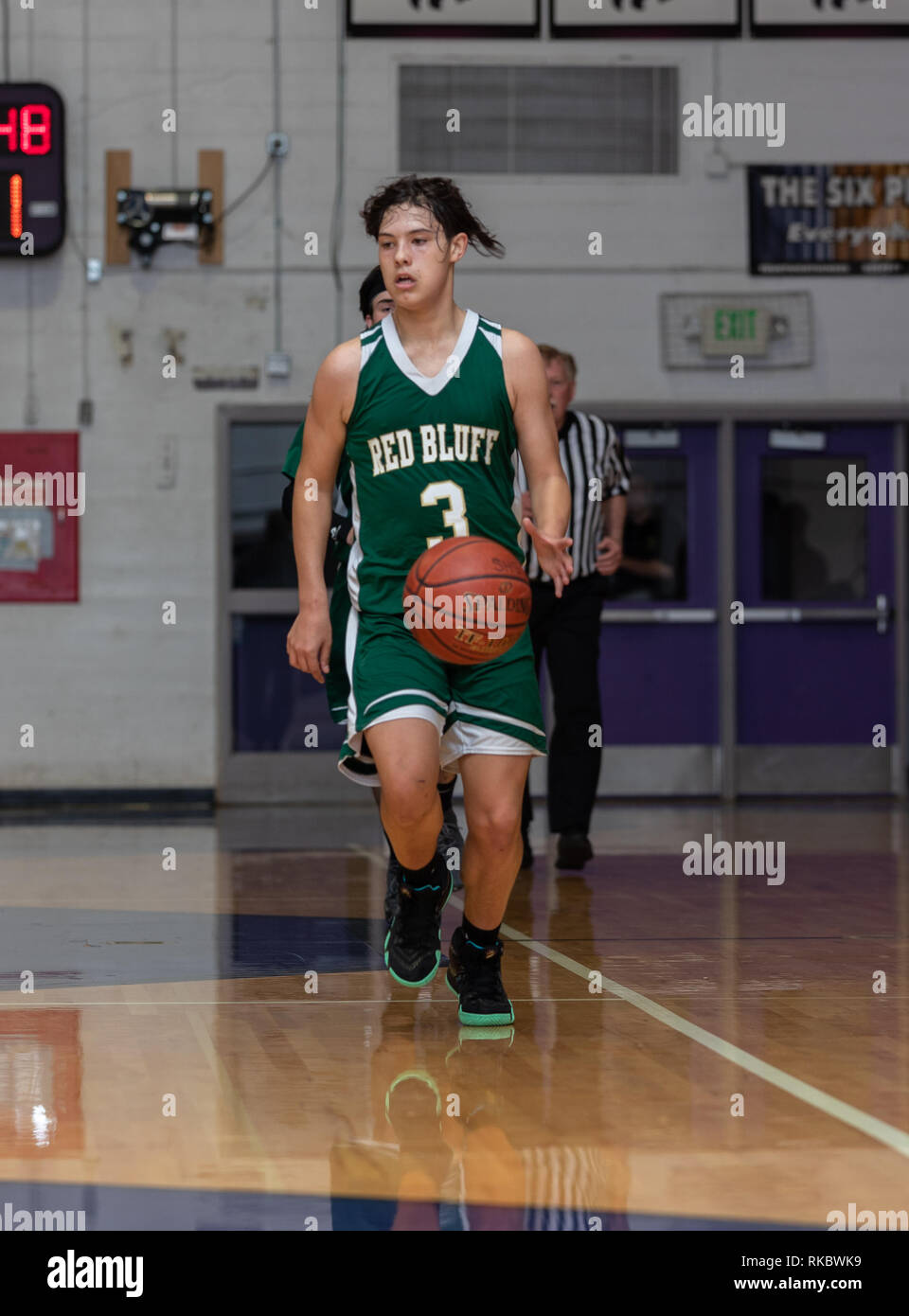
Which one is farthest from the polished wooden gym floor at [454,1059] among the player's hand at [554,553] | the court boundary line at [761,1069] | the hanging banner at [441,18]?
the hanging banner at [441,18]

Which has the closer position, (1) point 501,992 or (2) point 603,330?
(1) point 501,992

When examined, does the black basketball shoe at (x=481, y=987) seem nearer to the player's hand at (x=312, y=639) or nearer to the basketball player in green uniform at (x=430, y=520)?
the basketball player in green uniform at (x=430, y=520)

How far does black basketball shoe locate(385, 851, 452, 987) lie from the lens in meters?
4.19

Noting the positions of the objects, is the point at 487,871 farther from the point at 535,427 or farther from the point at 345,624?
the point at 535,427

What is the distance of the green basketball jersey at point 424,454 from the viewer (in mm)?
3963

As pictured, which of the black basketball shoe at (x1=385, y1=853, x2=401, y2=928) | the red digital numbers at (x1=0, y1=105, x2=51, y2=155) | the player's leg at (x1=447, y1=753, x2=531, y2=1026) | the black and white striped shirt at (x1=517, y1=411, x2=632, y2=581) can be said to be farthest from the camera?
the red digital numbers at (x1=0, y1=105, x2=51, y2=155)

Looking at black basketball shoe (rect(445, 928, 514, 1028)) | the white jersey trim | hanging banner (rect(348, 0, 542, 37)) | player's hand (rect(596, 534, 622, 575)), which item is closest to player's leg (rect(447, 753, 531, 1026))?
black basketball shoe (rect(445, 928, 514, 1028))

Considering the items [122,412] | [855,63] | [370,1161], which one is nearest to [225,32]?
[122,412]

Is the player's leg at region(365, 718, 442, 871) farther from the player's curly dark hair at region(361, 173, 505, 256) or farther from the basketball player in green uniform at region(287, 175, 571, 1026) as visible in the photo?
the player's curly dark hair at region(361, 173, 505, 256)

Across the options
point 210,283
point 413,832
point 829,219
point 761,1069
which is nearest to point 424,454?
point 413,832

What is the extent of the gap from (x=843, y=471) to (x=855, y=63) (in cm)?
250

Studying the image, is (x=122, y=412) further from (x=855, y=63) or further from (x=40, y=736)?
(x=855, y=63)

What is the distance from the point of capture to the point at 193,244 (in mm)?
11242

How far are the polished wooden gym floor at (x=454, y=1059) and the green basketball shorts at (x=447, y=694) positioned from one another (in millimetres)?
627
